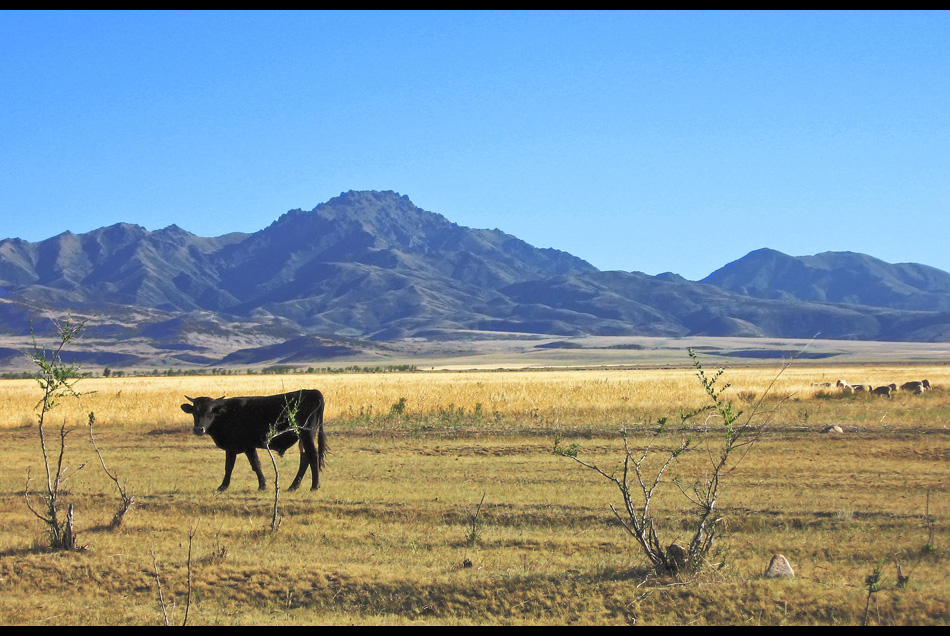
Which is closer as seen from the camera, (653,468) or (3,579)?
(3,579)

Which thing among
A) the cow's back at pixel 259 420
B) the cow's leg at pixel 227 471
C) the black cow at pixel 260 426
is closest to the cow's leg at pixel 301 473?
the black cow at pixel 260 426

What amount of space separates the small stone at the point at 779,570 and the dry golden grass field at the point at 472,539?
0.83ft

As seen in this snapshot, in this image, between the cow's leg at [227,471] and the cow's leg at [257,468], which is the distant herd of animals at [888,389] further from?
the cow's leg at [227,471]

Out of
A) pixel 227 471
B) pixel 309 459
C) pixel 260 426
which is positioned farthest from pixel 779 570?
pixel 227 471

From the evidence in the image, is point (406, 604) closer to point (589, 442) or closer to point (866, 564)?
point (866, 564)

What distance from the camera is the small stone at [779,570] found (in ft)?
34.5

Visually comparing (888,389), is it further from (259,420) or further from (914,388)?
(259,420)

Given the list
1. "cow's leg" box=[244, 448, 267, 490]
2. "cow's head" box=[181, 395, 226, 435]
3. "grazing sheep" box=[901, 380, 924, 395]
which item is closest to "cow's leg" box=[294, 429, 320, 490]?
"cow's leg" box=[244, 448, 267, 490]

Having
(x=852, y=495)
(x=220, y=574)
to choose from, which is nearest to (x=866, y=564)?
(x=852, y=495)

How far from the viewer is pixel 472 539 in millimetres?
13031

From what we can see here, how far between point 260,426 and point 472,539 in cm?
667

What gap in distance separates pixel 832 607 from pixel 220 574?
7439 millimetres

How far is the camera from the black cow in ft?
58.3

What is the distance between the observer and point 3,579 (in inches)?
458
